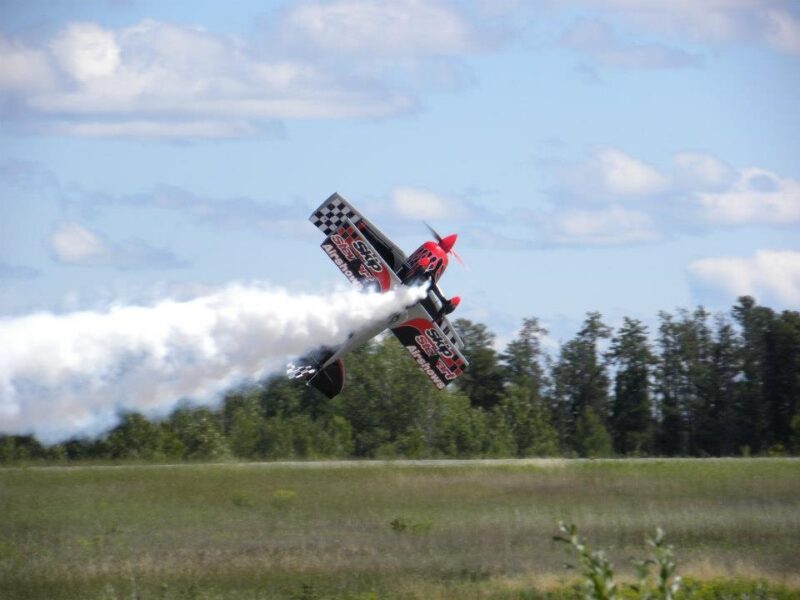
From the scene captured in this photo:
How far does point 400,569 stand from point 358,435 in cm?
3499

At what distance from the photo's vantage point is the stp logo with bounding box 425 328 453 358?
29.6 meters

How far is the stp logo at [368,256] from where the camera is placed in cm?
2823

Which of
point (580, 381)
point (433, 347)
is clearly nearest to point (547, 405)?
point (580, 381)

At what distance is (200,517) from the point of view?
26062 millimetres

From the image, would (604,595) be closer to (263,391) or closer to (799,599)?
(799,599)

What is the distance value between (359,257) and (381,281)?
74 cm

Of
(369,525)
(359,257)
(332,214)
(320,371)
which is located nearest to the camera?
(369,525)

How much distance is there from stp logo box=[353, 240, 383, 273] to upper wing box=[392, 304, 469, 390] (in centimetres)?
158

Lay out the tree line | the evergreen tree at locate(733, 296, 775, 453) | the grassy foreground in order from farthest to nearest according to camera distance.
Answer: the evergreen tree at locate(733, 296, 775, 453)
the tree line
the grassy foreground

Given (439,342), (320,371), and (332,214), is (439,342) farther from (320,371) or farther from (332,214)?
(332,214)

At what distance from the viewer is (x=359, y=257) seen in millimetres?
28406

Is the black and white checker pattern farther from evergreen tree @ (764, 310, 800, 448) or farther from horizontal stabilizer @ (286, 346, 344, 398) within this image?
evergreen tree @ (764, 310, 800, 448)

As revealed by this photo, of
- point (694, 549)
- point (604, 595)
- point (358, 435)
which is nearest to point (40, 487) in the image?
point (694, 549)

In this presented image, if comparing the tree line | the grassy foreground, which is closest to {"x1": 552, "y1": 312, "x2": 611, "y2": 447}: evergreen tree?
the tree line
